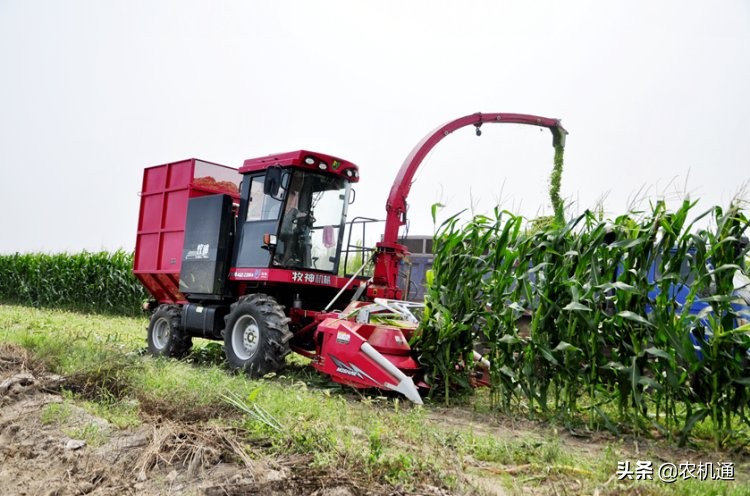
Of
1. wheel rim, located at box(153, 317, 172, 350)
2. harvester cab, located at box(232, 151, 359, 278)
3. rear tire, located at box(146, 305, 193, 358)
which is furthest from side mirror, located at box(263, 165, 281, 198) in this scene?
wheel rim, located at box(153, 317, 172, 350)

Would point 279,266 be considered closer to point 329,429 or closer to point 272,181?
point 272,181

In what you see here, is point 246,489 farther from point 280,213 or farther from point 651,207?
point 280,213

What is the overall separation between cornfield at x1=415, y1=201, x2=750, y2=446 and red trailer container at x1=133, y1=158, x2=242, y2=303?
420 cm

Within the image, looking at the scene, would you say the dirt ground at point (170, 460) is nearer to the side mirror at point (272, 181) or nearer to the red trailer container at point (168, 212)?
the side mirror at point (272, 181)

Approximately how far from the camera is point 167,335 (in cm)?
870

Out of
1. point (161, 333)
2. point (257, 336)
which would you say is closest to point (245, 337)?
point (257, 336)

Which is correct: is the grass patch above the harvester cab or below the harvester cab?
below

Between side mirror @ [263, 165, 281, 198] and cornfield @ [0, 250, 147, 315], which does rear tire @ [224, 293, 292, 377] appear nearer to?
side mirror @ [263, 165, 281, 198]

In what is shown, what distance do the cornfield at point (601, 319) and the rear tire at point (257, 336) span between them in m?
1.60

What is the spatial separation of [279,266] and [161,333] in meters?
2.93

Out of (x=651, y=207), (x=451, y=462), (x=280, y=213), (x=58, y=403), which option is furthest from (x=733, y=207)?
(x=58, y=403)

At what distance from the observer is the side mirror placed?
691 centimetres

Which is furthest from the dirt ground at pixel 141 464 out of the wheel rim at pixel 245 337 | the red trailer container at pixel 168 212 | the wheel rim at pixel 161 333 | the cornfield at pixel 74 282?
the cornfield at pixel 74 282

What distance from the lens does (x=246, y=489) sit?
9.81 feet
